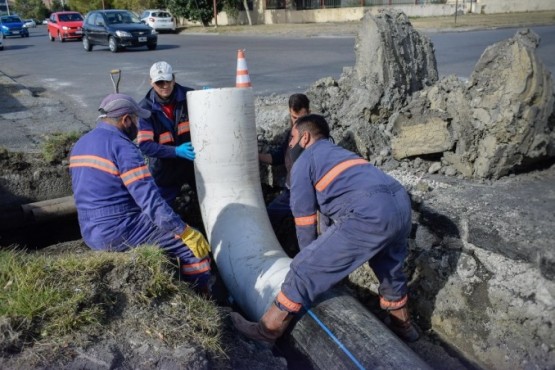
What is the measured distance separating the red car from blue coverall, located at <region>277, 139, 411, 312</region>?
2595cm

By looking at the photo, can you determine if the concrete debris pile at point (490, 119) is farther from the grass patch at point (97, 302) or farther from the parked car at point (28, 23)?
the parked car at point (28, 23)

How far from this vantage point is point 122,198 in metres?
3.56

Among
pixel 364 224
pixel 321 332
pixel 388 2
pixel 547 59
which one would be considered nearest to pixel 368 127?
pixel 364 224

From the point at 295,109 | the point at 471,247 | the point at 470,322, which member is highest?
the point at 295,109

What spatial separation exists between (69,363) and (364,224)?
1.70m

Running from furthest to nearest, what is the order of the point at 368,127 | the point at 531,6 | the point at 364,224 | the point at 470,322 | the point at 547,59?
the point at 531,6 < the point at 547,59 < the point at 368,127 < the point at 470,322 < the point at 364,224

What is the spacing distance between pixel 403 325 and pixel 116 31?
17427mm

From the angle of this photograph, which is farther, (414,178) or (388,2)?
(388,2)

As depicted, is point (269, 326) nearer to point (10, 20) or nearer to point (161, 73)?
point (161, 73)

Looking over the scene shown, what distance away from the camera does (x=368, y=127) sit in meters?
4.82

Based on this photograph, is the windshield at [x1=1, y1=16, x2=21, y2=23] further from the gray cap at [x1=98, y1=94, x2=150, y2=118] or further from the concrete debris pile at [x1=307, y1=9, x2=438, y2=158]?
the gray cap at [x1=98, y1=94, x2=150, y2=118]

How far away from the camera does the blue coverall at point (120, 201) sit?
3367 mm

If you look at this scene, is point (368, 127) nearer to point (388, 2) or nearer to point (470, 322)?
point (470, 322)

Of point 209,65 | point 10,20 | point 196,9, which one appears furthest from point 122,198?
point 10,20
